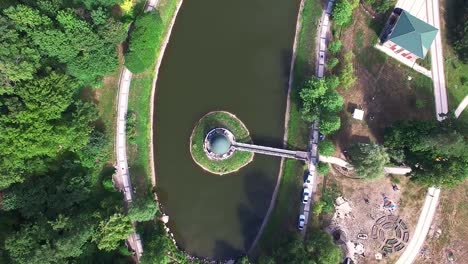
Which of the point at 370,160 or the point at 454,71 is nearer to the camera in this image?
the point at 370,160

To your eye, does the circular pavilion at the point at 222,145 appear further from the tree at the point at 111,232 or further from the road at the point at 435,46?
the road at the point at 435,46

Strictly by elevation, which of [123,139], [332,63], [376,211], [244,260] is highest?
[332,63]

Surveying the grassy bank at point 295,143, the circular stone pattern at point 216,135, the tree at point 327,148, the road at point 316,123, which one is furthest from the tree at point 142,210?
the tree at point 327,148

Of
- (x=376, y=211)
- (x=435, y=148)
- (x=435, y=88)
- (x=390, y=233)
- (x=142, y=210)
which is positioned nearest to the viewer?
(x=435, y=148)

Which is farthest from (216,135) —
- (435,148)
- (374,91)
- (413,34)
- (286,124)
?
(413,34)

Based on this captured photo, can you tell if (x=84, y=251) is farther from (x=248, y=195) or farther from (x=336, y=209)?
(x=336, y=209)

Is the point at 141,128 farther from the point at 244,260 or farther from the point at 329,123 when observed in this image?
the point at 329,123
